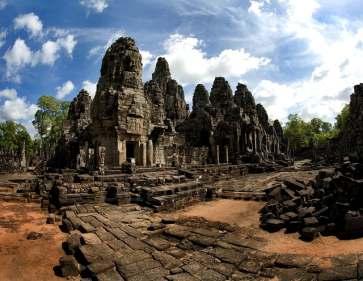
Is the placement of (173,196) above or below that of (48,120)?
below

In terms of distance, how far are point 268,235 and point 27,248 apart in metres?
5.70

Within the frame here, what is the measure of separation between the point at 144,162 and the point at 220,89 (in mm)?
24726

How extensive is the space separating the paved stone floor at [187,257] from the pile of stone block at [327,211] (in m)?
1.09

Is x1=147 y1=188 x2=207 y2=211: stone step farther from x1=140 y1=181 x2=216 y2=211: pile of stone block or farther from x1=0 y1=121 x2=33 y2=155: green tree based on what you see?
x1=0 y1=121 x2=33 y2=155: green tree

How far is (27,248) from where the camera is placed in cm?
716

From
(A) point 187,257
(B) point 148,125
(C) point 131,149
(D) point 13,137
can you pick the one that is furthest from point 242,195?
(D) point 13,137

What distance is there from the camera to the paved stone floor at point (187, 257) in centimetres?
533

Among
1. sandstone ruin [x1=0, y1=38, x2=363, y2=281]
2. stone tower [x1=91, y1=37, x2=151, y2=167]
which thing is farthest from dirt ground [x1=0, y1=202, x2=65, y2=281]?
stone tower [x1=91, y1=37, x2=151, y2=167]

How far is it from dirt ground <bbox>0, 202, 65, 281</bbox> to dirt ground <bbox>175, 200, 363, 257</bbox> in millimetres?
4383

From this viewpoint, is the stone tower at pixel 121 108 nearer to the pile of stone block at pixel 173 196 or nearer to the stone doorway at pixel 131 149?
the stone doorway at pixel 131 149

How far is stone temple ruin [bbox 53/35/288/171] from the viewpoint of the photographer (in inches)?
830

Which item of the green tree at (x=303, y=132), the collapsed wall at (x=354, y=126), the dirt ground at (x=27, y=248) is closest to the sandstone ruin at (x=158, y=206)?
the dirt ground at (x=27, y=248)

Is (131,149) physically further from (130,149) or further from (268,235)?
(268,235)

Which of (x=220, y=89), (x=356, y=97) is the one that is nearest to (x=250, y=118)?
(x=220, y=89)
